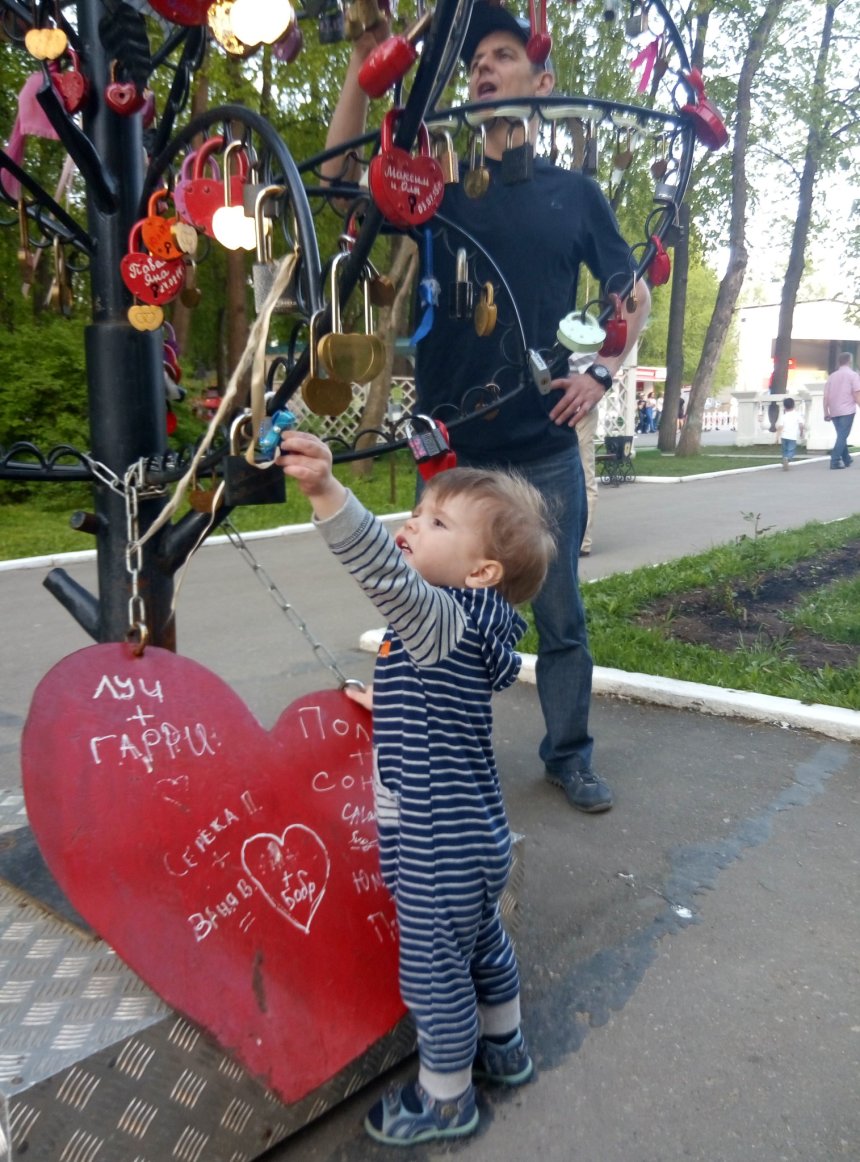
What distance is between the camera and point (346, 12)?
1619 mm

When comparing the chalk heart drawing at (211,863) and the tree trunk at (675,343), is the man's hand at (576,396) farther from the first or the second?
the tree trunk at (675,343)

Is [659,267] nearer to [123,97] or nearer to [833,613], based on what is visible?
[123,97]

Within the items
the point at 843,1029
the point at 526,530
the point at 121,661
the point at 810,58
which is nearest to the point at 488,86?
the point at 526,530

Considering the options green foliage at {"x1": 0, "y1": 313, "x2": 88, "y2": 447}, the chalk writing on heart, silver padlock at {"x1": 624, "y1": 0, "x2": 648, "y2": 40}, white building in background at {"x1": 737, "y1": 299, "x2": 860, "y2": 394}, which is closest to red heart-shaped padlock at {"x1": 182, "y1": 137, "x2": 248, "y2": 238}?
Answer: the chalk writing on heart

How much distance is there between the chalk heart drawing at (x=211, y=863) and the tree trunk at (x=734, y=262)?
1679 cm

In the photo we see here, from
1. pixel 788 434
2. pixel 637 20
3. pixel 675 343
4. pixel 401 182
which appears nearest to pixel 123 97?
pixel 401 182

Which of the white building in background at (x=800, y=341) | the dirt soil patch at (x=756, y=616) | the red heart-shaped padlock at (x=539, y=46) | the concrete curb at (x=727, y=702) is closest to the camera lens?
the red heart-shaped padlock at (x=539, y=46)

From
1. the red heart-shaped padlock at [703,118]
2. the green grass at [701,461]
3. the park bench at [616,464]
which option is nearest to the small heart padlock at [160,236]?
the red heart-shaped padlock at [703,118]

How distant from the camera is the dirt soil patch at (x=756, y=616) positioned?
463 centimetres

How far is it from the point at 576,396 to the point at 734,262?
17120 millimetres

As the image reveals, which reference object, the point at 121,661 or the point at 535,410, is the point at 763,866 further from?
the point at 121,661

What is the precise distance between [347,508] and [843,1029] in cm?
147

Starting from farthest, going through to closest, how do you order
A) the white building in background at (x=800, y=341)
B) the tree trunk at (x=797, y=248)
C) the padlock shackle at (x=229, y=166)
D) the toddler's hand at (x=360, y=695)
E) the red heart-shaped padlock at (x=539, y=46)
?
1. the white building in background at (x=800, y=341)
2. the tree trunk at (x=797, y=248)
3. the red heart-shaped padlock at (x=539, y=46)
4. the toddler's hand at (x=360, y=695)
5. the padlock shackle at (x=229, y=166)

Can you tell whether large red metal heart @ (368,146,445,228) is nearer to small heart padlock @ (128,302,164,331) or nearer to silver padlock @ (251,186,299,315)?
silver padlock @ (251,186,299,315)
